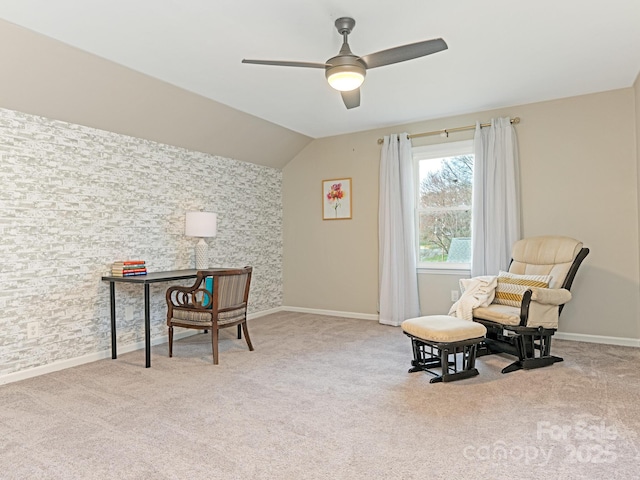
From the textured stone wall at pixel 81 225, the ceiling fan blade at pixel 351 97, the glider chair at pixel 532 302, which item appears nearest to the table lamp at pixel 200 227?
the textured stone wall at pixel 81 225

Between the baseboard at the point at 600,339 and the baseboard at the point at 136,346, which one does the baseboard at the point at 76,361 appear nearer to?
the baseboard at the point at 136,346

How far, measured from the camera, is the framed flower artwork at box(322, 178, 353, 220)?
5.54 metres

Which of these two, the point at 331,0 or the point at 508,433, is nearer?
the point at 508,433

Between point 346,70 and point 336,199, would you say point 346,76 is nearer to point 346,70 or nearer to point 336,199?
point 346,70

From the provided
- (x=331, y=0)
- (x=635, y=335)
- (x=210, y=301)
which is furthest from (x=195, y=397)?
(x=635, y=335)

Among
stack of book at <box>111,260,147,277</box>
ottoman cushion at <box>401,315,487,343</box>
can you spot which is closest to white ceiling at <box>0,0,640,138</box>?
stack of book at <box>111,260,147,277</box>

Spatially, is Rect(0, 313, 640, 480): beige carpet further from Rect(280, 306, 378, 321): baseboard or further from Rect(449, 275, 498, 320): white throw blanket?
Rect(280, 306, 378, 321): baseboard

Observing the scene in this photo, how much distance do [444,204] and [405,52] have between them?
9.25 feet

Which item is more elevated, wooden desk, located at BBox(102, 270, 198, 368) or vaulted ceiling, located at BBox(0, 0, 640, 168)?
vaulted ceiling, located at BBox(0, 0, 640, 168)

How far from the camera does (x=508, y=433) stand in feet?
7.29

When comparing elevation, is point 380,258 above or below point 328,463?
above

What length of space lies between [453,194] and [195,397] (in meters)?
3.59

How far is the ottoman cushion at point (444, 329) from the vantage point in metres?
2.94

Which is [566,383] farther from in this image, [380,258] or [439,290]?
[380,258]
